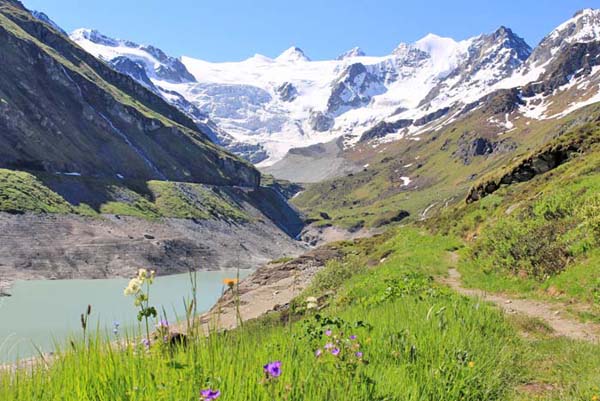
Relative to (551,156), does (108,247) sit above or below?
below

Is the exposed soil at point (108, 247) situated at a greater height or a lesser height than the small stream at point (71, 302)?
greater

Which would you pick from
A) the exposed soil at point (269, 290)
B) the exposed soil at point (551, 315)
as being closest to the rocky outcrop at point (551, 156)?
the exposed soil at point (269, 290)

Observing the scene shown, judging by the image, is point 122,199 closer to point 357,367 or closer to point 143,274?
point 143,274

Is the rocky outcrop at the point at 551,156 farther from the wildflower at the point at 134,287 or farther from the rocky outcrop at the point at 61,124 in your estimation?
the rocky outcrop at the point at 61,124

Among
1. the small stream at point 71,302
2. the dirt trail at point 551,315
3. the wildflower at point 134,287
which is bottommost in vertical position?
the small stream at point 71,302

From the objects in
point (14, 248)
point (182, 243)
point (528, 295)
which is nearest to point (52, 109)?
point (182, 243)

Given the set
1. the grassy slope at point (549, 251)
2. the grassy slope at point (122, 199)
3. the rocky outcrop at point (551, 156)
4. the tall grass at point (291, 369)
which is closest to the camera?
the tall grass at point (291, 369)

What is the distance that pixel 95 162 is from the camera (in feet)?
504

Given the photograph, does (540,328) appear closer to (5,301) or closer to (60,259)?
(5,301)

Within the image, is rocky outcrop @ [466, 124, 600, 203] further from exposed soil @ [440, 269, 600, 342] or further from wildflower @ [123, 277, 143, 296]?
wildflower @ [123, 277, 143, 296]

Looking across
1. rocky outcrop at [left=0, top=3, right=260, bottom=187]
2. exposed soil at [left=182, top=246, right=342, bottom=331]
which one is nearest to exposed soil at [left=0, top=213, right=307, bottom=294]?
exposed soil at [left=182, top=246, right=342, bottom=331]

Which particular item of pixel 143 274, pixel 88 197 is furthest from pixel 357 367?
pixel 88 197

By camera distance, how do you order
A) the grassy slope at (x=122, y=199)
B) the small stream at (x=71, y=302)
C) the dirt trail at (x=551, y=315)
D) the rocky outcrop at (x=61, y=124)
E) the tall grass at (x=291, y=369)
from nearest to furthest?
the tall grass at (x=291, y=369) < the dirt trail at (x=551, y=315) < the small stream at (x=71, y=302) < the grassy slope at (x=122, y=199) < the rocky outcrop at (x=61, y=124)

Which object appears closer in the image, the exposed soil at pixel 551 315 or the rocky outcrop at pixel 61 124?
the exposed soil at pixel 551 315
